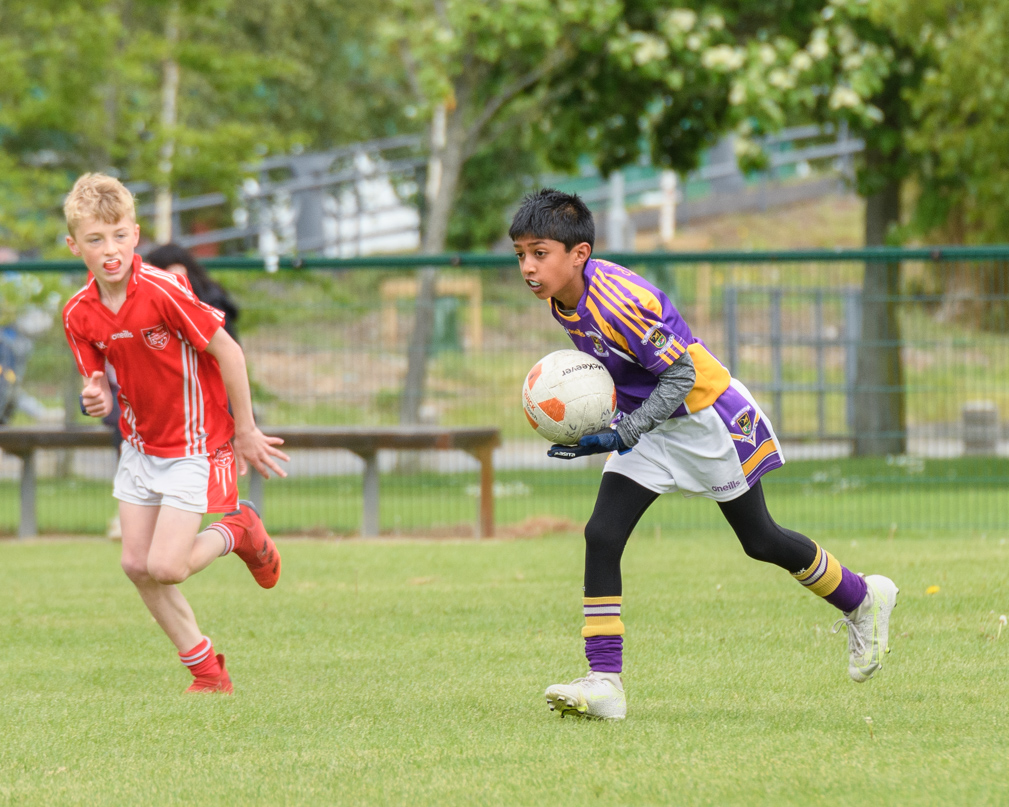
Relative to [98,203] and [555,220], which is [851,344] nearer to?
[555,220]

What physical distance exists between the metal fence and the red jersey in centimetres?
488

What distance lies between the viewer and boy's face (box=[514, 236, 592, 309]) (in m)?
4.61

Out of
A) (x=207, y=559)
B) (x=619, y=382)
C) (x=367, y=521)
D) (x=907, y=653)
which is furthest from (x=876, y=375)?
(x=207, y=559)

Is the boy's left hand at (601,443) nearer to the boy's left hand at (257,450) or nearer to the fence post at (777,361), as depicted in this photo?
the boy's left hand at (257,450)

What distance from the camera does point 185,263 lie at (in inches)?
312

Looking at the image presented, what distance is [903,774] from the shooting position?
3.71m

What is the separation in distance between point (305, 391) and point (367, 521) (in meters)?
1.16

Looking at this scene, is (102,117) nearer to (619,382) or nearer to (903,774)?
(619,382)

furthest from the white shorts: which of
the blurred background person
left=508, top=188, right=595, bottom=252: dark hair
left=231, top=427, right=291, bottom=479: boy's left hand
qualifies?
the blurred background person

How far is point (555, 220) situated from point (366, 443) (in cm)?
549

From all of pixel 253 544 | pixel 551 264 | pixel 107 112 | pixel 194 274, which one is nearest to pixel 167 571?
pixel 253 544

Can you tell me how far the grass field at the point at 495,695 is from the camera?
3.74 metres

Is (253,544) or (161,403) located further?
(253,544)

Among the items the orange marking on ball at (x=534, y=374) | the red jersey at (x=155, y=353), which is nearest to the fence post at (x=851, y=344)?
the orange marking on ball at (x=534, y=374)
